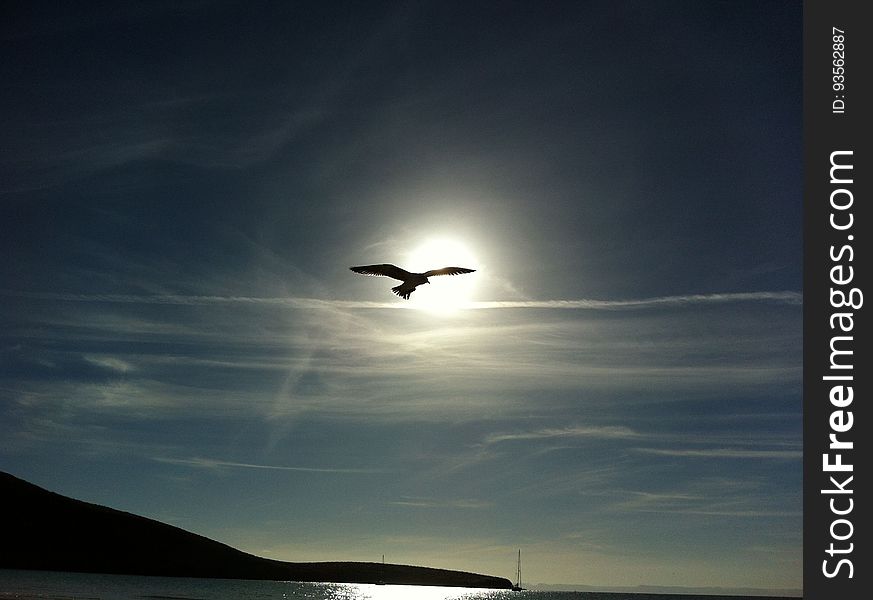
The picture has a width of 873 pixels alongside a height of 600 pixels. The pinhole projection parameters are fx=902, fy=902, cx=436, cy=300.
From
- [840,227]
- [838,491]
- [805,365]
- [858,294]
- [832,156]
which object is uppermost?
[832,156]

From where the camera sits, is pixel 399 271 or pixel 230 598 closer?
pixel 399 271

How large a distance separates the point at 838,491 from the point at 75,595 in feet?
449

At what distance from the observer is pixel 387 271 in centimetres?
4025

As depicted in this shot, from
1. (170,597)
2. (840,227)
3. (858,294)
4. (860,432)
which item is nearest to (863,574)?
(860,432)

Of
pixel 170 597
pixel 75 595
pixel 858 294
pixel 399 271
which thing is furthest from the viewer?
pixel 170 597

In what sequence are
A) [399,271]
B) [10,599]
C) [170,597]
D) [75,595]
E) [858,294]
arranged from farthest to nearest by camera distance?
[170,597] < [75,595] < [10,599] < [399,271] < [858,294]

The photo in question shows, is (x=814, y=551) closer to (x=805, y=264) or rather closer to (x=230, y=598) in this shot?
(x=805, y=264)

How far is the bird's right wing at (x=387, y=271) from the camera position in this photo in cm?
3969

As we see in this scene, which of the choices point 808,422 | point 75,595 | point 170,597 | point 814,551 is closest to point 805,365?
point 808,422

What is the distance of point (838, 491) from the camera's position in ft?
98.5

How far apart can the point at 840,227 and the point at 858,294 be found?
2394mm

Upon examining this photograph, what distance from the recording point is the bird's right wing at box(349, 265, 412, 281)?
39.7m

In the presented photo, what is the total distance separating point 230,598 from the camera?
558 ft

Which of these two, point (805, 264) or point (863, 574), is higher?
point (805, 264)
